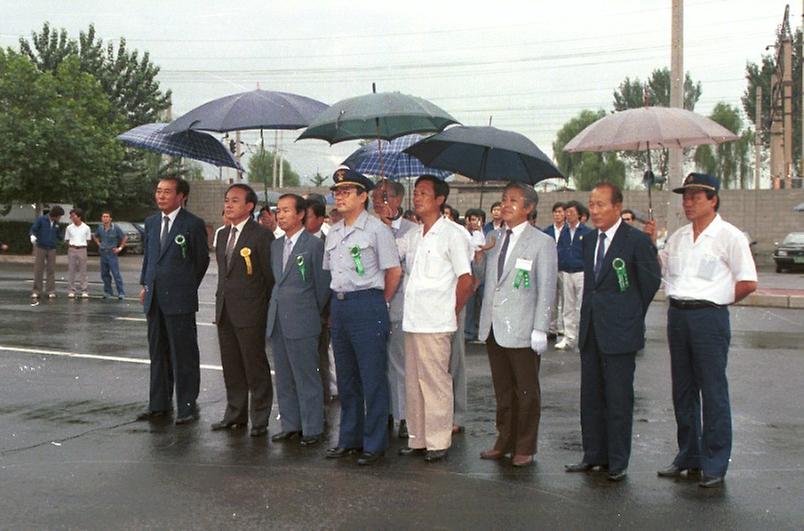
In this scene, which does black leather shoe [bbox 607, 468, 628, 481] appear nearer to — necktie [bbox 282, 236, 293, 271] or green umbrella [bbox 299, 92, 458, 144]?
necktie [bbox 282, 236, 293, 271]

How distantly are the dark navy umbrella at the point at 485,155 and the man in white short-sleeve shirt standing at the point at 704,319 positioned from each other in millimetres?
1706

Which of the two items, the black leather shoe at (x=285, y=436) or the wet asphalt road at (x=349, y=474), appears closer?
the wet asphalt road at (x=349, y=474)

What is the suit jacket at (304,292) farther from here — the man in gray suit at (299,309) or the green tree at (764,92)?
the green tree at (764,92)

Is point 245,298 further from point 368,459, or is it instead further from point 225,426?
point 368,459

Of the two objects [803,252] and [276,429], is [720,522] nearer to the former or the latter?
[276,429]

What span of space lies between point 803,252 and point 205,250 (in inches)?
1095

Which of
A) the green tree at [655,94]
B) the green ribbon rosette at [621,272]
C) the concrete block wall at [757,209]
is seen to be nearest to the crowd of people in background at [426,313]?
Result: the green ribbon rosette at [621,272]

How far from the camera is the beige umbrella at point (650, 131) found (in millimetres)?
8836

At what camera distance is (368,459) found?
7270 mm

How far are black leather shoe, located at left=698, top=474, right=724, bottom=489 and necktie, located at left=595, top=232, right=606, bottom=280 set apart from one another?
141cm

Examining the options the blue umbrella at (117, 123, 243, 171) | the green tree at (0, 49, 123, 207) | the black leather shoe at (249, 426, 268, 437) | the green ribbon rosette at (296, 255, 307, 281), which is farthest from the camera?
the green tree at (0, 49, 123, 207)

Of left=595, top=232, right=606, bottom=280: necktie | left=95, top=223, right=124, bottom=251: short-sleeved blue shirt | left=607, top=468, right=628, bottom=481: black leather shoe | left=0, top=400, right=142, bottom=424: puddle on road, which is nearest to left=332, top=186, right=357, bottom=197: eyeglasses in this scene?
left=595, top=232, right=606, bottom=280: necktie

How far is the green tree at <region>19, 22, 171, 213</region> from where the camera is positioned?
153 ft

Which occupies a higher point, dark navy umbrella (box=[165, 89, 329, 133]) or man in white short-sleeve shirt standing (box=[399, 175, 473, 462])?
dark navy umbrella (box=[165, 89, 329, 133])
